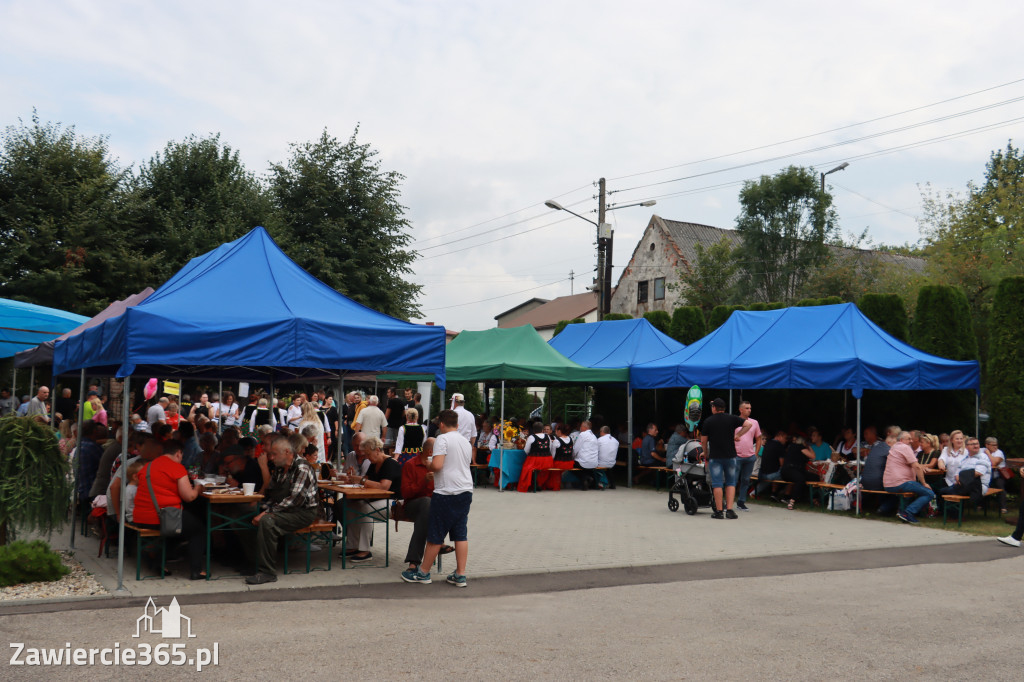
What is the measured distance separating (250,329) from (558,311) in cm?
5649

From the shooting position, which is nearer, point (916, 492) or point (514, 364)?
point (916, 492)

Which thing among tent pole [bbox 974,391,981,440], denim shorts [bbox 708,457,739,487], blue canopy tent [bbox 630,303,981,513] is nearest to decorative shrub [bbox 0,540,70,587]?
denim shorts [bbox 708,457,739,487]

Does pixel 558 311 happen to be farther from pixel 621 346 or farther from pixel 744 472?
pixel 744 472

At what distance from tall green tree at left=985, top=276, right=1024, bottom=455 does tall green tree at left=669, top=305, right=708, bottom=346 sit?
775 cm

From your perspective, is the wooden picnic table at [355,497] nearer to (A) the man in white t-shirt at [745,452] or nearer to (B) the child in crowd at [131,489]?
(B) the child in crowd at [131,489]

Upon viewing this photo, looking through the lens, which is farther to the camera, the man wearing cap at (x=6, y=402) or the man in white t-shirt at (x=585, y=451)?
the man wearing cap at (x=6, y=402)

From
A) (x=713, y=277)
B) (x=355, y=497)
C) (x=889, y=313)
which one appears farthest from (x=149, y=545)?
(x=713, y=277)

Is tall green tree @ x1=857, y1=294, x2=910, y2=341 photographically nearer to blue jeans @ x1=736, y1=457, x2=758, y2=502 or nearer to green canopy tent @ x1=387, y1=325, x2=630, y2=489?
blue jeans @ x1=736, y1=457, x2=758, y2=502

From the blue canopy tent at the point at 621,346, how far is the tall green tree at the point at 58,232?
1389cm

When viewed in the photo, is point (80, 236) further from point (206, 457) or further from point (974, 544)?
point (974, 544)

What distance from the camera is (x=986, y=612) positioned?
7301mm

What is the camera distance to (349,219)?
33344 millimetres

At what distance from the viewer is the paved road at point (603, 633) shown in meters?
5.41

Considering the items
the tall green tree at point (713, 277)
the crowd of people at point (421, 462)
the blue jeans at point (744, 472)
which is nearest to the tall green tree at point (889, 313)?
the crowd of people at point (421, 462)
